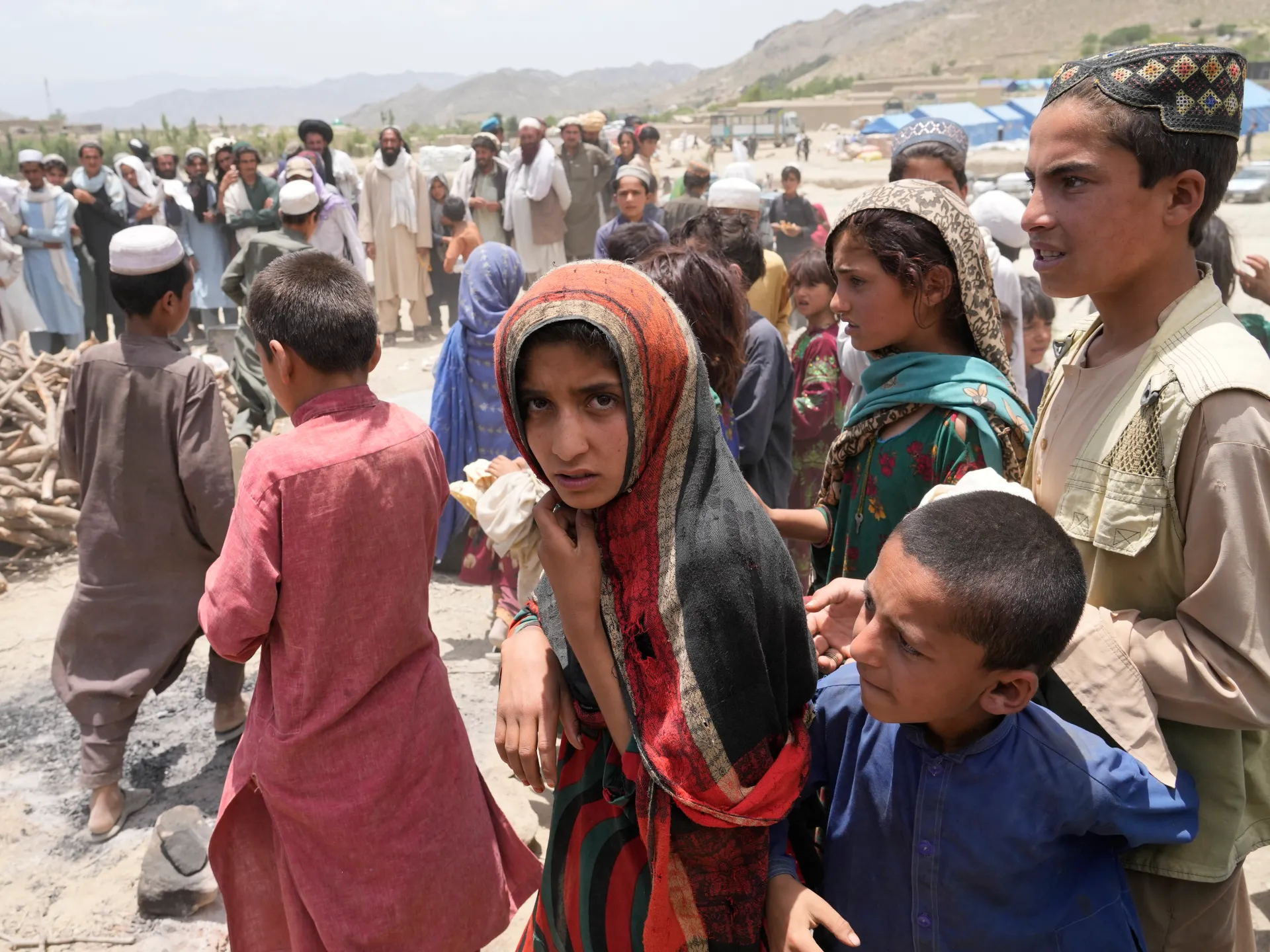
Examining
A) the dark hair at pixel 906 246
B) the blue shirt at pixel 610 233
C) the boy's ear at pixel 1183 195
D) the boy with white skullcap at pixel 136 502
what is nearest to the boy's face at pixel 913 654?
the boy's ear at pixel 1183 195

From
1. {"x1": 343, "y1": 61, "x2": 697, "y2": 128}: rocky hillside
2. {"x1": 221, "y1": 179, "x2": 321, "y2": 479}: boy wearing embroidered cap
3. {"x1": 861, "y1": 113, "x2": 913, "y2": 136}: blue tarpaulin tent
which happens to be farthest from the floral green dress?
{"x1": 343, "y1": 61, "x2": 697, "y2": 128}: rocky hillside

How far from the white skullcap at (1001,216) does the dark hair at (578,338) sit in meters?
3.62

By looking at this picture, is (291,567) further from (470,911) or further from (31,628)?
(31,628)

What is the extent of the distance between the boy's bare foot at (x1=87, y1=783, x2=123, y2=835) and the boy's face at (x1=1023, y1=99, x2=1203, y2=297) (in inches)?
132

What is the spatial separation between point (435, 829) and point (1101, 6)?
102380 mm

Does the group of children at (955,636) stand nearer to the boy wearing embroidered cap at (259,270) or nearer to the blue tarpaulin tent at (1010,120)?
the boy wearing embroidered cap at (259,270)

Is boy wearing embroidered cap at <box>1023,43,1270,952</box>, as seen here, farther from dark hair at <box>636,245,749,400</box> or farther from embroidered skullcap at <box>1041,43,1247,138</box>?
dark hair at <box>636,245,749,400</box>

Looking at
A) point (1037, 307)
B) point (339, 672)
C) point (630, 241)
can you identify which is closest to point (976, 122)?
point (1037, 307)

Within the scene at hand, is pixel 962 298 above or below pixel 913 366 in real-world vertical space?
above

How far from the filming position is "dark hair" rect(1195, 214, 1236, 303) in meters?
2.95

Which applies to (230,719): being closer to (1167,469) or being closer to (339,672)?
(339,672)

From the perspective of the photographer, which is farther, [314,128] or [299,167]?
[314,128]

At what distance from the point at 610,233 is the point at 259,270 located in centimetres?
247

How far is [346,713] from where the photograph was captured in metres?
2.12
